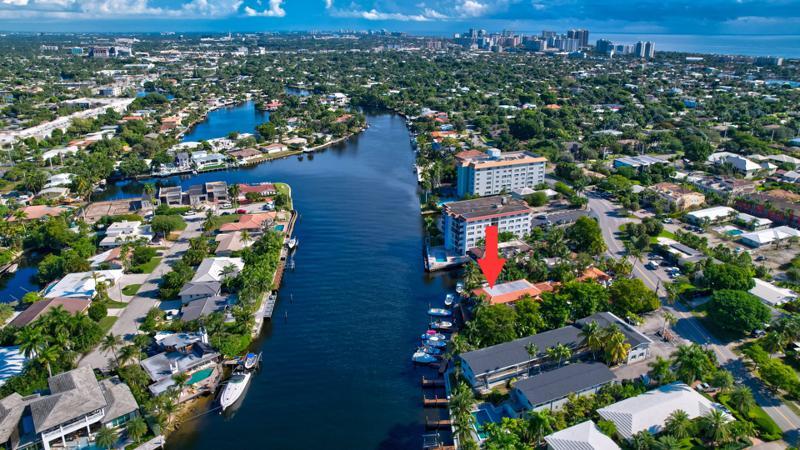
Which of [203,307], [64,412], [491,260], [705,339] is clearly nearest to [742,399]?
[705,339]

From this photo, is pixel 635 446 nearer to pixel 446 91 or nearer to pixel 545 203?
pixel 545 203

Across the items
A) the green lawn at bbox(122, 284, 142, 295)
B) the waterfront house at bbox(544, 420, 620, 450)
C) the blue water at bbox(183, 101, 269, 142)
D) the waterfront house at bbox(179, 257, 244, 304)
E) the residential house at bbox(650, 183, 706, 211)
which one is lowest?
the green lawn at bbox(122, 284, 142, 295)

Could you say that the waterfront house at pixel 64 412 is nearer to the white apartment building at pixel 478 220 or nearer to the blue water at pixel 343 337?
the blue water at pixel 343 337

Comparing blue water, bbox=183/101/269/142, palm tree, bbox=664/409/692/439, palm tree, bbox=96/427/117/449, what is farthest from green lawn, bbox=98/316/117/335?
blue water, bbox=183/101/269/142

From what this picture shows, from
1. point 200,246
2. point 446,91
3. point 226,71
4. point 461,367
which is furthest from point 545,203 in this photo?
point 226,71

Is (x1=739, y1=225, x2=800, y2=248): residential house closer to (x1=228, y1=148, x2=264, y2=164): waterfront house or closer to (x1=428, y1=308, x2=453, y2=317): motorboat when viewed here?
(x1=428, y1=308, x2=453, y2=317): motorboat

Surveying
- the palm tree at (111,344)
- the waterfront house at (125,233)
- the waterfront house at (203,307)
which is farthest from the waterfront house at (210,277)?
the waterfront house at (125,233)
